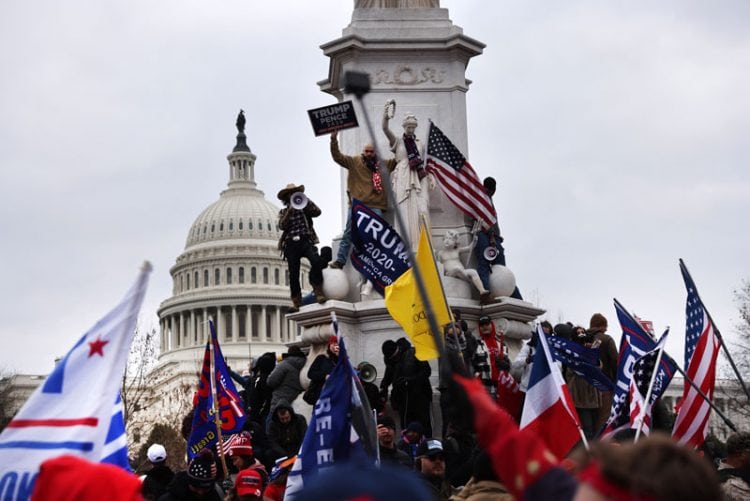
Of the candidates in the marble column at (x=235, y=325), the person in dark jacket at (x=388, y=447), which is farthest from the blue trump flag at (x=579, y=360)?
the marble column at (x=235, y=325)

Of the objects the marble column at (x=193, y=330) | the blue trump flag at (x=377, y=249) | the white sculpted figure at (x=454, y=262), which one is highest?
the marble column at (x=193, y=330)

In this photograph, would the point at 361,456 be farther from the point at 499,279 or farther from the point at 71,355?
the point at 499,279

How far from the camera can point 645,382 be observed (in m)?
11.1

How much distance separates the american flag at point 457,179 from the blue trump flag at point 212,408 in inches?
253

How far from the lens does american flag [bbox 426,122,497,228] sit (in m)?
19.8

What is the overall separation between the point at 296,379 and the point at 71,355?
1298 centimetres

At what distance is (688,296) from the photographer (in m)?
11.7

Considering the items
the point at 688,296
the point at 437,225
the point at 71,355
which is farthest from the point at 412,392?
the point at 71,355

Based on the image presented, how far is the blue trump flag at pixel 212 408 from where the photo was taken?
1378 cm

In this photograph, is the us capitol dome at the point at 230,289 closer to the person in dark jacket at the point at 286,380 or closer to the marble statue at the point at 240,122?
the marble statue at the point at 240,122

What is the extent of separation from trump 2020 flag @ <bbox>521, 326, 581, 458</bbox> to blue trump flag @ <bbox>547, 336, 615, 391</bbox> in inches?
165

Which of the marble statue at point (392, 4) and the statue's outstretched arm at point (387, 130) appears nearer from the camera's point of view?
the statue's outstretched arm at point (387, 130)

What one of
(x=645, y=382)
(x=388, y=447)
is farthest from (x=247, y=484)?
(x=645, y=382)

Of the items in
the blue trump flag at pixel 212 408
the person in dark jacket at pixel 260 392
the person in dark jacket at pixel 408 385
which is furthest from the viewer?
the person in dark jacket at pixel 260 392
